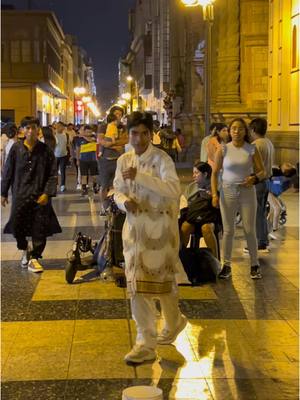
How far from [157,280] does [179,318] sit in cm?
56

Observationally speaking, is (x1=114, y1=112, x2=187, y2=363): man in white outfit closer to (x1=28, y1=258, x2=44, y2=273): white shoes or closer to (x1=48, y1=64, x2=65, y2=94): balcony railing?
(x1=28, y1=258, x2=44, y2=273): white shoes

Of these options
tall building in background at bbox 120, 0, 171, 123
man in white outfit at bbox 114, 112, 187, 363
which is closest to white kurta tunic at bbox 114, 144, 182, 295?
man in white outfit at bbox 114, 112, 187, 363

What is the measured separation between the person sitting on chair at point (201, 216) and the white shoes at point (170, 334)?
99.1 inches

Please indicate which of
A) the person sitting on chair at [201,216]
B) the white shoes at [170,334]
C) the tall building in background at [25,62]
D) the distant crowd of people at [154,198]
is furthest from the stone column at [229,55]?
the tall building in background at [25,62]

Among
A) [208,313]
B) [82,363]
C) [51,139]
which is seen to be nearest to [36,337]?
[82,363]

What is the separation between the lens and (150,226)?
5523 mm

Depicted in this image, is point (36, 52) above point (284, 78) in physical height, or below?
above

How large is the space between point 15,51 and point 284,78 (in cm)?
5043

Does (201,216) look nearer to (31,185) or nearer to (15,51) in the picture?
(31,185)

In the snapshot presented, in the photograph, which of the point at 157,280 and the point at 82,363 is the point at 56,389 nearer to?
the point at 82,363

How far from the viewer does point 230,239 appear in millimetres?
8602

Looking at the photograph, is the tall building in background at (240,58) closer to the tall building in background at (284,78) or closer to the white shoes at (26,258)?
the tall building in background at (284,78)

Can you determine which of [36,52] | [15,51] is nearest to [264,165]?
[15,51]

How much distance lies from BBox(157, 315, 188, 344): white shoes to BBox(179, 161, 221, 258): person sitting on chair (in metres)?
2.52
